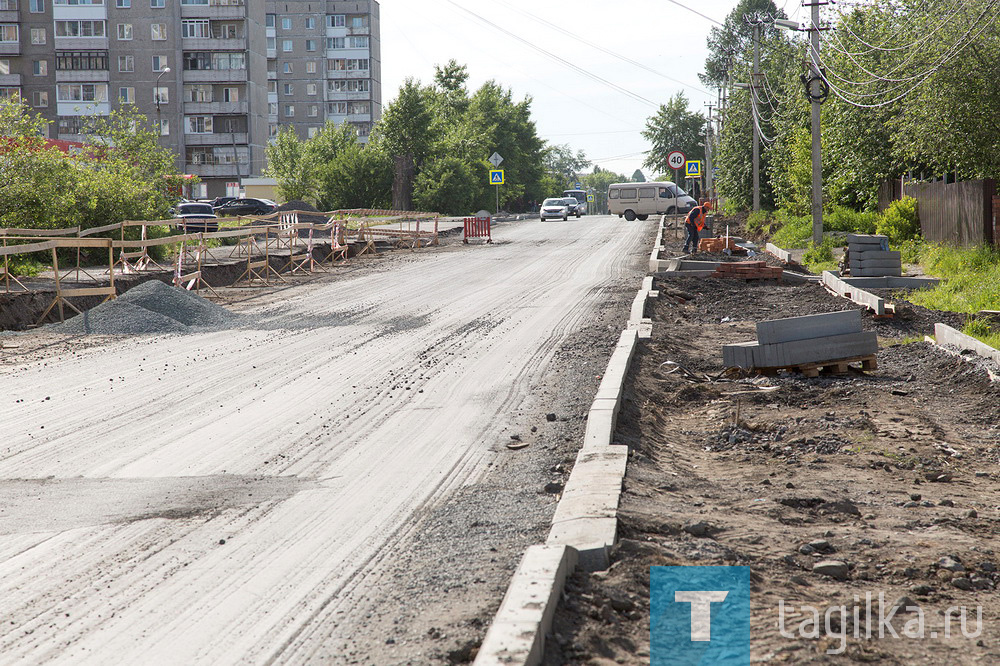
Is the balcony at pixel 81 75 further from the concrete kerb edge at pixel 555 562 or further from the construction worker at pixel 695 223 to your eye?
the concrete kerb edge at pixel 555 562

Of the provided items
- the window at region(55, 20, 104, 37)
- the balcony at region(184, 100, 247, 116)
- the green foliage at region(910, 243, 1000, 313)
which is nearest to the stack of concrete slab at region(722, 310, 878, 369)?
the green foliage at region(910, 243, 1000, 313)

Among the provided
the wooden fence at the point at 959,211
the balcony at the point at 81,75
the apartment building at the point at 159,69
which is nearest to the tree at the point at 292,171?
the apartment building at the point at 159,69

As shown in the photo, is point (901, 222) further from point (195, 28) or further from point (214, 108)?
point (195, 28)

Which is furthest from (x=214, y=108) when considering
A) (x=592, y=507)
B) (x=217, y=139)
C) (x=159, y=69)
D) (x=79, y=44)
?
(x=592, y=507)

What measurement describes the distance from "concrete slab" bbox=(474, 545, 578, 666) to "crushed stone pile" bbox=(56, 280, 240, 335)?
11662 millimetres

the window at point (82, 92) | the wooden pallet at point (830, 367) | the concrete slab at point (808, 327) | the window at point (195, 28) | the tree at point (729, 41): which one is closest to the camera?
the concrete slab at point (808, 327)

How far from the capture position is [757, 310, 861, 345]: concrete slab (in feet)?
34.8

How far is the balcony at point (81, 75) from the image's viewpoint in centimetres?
8994

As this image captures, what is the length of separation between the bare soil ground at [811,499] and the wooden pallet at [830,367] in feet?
0.41

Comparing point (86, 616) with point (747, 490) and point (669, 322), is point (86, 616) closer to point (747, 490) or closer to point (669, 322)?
point (747, 490)

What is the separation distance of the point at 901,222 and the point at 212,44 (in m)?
78.8

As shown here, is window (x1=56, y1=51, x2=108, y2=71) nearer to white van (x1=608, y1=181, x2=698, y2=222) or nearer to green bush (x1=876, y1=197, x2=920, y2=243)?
white van (x1=608, y1=181, x2=698, y2=222)

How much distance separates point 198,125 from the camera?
93125 mm

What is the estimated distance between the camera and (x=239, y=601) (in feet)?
15.2
